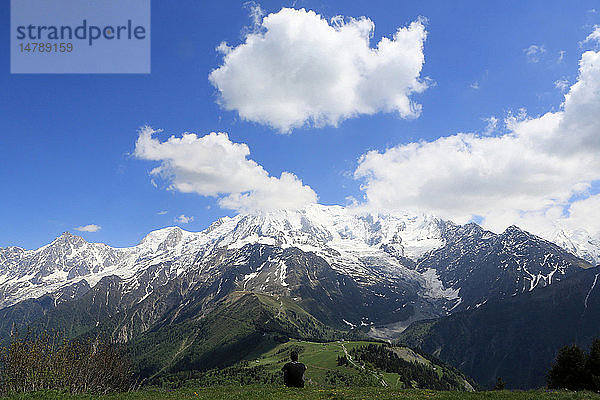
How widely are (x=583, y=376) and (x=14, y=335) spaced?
9636cm

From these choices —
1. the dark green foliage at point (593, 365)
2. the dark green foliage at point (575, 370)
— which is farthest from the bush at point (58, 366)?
the dark green foliage at point (593, 365)

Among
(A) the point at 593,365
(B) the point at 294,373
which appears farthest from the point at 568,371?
(B) the point at 294,373

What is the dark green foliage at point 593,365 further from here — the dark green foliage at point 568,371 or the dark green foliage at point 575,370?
the dark green foliage at point 568,371

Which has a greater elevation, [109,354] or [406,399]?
[406,399]

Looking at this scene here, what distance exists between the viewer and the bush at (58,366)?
53969mm

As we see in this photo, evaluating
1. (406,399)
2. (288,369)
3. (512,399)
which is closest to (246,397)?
(288,369)

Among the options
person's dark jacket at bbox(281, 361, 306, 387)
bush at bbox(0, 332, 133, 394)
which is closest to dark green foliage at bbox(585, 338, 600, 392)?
person's dark jacket at bbox(281, 361, 306, 387)

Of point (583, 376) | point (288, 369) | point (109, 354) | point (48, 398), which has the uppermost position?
point (288, 369)

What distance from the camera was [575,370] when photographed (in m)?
67.7

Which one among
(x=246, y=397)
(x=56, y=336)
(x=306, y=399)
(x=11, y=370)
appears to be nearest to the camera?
(x=306, y=399)

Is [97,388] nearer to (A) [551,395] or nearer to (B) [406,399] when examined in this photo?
(B) [406,399]

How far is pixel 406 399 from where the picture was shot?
97.7 ft

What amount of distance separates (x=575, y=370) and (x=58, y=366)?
295ft

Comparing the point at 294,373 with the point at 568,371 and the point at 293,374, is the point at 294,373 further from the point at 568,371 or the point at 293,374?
the point at 568,371
